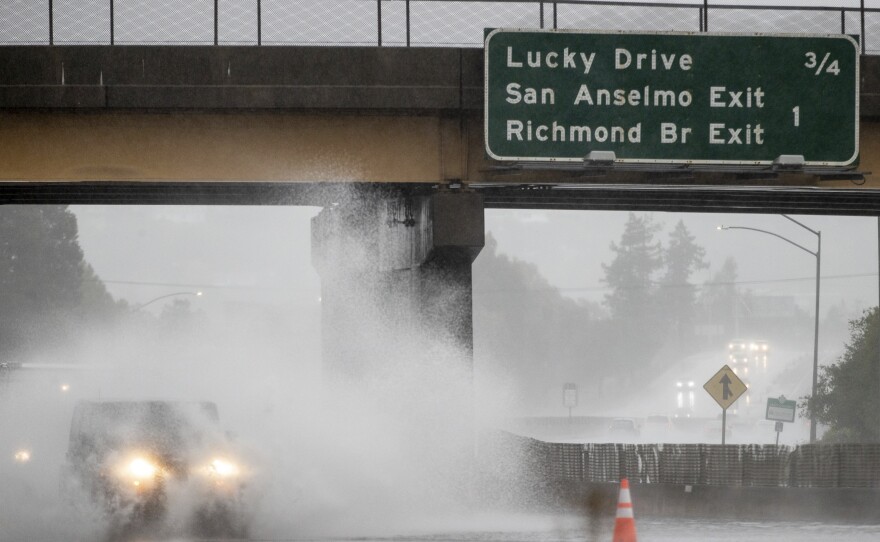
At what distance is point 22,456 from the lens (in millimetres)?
25781

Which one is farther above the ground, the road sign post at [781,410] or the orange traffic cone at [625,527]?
the orange traffic cone at [625,527]

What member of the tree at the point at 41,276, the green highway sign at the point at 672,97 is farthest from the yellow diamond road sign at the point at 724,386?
the tree at the point at 41,276

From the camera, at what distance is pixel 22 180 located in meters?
20.9

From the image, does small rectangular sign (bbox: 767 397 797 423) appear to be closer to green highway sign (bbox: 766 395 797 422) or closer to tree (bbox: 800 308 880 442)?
green highway sign (bbox: 766 395 797 422)

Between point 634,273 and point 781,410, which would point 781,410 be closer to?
point 781,410

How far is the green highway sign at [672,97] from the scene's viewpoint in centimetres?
2003

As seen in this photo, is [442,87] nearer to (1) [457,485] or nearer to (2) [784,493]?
(1) [457,485]

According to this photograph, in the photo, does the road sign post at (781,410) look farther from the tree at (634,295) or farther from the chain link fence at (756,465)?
→ the tree at (634,295)

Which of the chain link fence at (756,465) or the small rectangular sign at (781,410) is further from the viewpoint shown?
the small rectangular sign at (781,410)

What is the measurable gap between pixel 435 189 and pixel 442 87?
1.75 metres

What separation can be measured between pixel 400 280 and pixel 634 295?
159355 mm

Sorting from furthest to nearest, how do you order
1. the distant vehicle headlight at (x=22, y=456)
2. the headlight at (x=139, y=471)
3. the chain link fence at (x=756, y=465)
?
1. the chain link fence at (x=756, y=465)
2. the distant vehicle headlight at (x=22, y=456)
3. the headlight at (x=139, y=471)

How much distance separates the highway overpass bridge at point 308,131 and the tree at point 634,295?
150808 mm

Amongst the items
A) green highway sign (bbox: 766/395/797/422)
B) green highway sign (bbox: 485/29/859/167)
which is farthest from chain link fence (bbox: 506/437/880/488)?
green highway sign (bbox: 766/395/797/422)
